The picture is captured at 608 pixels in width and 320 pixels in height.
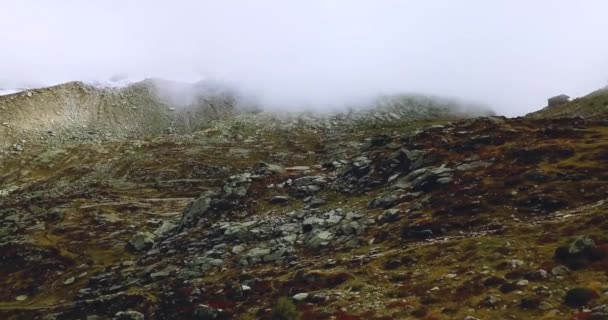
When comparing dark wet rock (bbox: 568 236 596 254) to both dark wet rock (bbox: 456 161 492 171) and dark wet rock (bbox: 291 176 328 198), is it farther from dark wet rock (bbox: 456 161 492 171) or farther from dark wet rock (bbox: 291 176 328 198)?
dark wet rock (bbox: 291 176 328 198)

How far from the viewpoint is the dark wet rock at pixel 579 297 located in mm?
24453

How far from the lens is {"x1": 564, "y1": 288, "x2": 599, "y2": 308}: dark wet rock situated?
963 inches

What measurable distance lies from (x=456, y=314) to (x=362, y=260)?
44.5 ft

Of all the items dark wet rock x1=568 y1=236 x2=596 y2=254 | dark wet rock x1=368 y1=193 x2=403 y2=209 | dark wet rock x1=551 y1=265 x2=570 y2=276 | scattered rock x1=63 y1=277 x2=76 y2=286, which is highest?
dark wet rock x1=568 y1=236 x2=596 y2=254

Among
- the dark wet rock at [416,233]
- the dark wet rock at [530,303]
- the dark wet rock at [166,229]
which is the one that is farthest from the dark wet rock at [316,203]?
the dark wet rock at [530,303]

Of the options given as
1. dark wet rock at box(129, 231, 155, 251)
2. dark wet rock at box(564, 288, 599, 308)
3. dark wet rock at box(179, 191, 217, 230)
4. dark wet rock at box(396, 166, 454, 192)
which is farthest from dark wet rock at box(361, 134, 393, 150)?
dark wet rock at box(564, 288, 599, 308)

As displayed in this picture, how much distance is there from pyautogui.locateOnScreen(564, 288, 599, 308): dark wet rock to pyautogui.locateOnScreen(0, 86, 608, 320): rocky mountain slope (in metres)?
0.08

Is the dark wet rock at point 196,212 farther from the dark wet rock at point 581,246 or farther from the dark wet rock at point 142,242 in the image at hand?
the dark wet rock at point 581,246

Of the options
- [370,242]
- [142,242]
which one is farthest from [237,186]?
[370,242]

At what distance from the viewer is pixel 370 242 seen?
4528 cm

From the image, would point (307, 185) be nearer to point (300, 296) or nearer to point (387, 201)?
point (387, 201)

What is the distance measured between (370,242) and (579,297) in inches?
861

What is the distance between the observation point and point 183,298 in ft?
137

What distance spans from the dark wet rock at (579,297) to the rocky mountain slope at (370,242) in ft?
0.25
